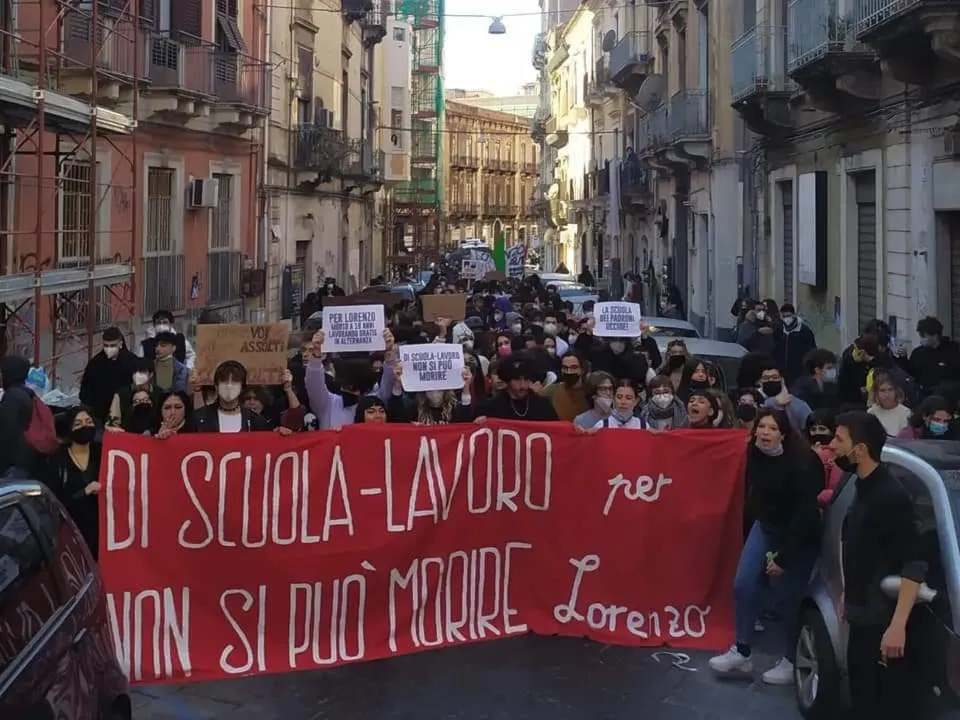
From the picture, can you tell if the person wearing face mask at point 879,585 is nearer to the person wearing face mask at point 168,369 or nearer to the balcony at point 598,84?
the person wearing face mask at point 168,369

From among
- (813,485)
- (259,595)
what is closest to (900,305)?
(813,485)

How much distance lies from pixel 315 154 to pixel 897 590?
985 inches

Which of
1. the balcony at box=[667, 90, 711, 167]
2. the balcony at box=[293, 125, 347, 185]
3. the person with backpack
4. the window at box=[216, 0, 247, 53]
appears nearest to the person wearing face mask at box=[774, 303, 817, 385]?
the person with backpack

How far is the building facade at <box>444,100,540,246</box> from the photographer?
9394 centimetres

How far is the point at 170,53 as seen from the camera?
62.5 ft

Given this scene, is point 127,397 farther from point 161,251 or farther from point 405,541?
point 161,251

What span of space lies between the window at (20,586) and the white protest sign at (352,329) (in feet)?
19.8

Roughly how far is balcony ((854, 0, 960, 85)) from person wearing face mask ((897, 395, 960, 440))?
5006 mm

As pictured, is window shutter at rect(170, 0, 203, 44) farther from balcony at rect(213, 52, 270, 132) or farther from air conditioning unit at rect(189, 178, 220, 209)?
air conditioning unit at rect(189, 178, 220, 209)

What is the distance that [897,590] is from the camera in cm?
498

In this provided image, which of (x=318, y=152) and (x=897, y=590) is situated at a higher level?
(x=318, y=152)

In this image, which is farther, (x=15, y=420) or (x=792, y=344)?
(x=792, y=344)

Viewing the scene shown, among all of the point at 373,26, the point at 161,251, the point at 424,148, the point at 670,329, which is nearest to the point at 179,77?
the point at 161,251

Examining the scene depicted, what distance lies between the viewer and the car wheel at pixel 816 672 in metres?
5.75
